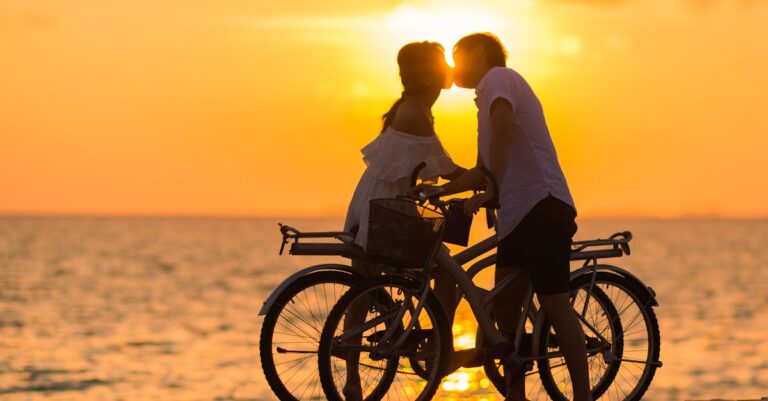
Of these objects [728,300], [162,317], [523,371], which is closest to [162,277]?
[162,317]

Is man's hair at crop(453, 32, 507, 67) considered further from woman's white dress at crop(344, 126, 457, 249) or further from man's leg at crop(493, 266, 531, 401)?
man's leg at crop(493, 266, 531, 401)

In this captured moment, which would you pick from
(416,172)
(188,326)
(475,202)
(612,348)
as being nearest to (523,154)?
(475,202)

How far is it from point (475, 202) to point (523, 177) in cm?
29

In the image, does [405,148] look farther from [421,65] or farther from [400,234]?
[400,234]

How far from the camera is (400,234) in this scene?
22.1 ft

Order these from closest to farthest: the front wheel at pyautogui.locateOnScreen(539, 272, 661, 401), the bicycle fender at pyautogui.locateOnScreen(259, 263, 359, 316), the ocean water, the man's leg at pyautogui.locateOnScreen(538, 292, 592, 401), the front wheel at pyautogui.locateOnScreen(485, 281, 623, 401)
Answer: the bicycle fender at pyautogui.locateOnScreen(259, 263, 359, 316) → the man's leg at pyautogui.locateOnScreen(538, 292, 592, 401) → the front wheel at pyautogui.locateOnScreen(485, 281, 623, 401) → the front wheel at pyautogui.locateOnScreen(539, 272, 661, 401) → the ocean water

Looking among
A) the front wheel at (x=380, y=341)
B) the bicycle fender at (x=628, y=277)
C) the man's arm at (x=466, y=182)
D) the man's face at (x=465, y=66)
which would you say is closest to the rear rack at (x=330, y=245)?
the bicycle fender at (x=628, y=277)

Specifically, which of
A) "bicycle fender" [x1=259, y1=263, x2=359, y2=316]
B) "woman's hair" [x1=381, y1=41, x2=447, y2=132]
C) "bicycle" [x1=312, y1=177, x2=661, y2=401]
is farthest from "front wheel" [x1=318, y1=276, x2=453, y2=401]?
"woman's hair" [x1=381, y1=41, x2=447, y2=132]

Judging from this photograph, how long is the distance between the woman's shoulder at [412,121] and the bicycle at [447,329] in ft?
1.52

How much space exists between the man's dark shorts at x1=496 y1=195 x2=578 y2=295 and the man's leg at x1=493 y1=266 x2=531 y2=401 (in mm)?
260

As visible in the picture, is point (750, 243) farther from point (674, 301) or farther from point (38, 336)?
point (38, 336)

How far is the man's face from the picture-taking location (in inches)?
271

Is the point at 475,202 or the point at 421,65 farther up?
the point at 421,65

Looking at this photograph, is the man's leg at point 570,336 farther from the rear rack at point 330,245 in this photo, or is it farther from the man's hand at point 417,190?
the man's hand at point 417,190
